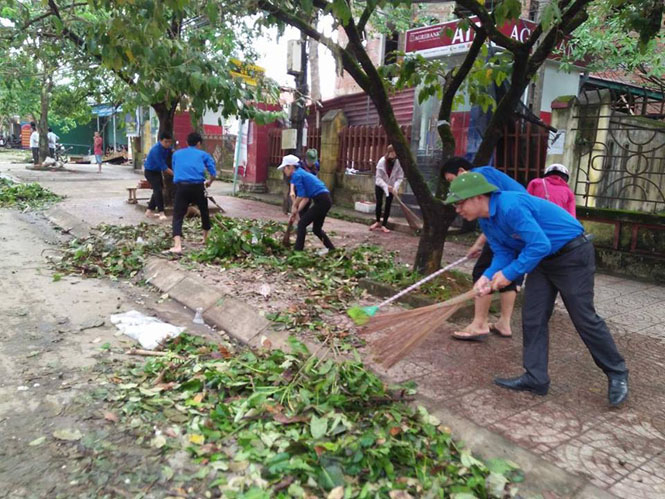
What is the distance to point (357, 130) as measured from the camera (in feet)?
41.3

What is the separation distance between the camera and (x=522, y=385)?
365cm

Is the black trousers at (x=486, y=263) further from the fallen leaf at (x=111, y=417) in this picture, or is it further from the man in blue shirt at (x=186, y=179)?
the man in blue shirt at (x=186, y=179)

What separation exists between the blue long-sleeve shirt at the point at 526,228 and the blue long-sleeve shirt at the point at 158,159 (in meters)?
7.96

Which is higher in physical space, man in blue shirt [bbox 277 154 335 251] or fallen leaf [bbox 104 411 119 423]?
man in blue shirt [bbox 277 154 335 251]

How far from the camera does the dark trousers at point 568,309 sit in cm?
346

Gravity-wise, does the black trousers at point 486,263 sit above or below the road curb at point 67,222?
above

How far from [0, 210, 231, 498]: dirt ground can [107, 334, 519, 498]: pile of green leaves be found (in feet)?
0.50

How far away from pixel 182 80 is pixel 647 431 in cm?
549

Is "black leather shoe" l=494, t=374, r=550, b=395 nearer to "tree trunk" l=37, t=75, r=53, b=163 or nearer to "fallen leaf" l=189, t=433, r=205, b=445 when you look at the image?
"fallen leaf" l=189, t=433, r=205, b=445

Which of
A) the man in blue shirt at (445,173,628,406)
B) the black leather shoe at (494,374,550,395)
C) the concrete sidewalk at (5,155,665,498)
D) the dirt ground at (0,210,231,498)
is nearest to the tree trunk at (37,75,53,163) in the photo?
the dirt ground at (0,210,231,498)

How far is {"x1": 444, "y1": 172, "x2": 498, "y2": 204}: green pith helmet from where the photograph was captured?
340 centimetres

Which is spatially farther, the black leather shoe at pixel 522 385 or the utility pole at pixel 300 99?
the utility pole at pixel 300 99

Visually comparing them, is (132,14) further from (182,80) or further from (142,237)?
(142,237)

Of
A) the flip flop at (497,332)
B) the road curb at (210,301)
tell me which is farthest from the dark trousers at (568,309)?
the road curb at (210,301)
